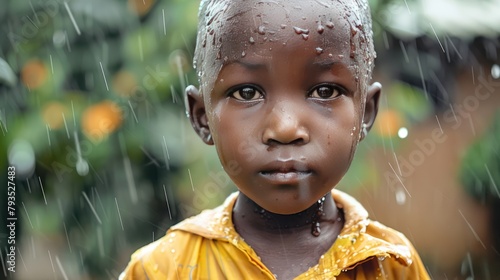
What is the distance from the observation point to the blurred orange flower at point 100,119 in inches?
135

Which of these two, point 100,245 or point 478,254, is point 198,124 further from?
point 478,254

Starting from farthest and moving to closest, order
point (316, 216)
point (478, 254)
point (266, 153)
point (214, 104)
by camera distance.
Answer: point (478, 254) → point (316, 216) → point (214, 104) → point (266, 153)

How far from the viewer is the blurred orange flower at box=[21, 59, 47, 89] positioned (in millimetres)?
3512

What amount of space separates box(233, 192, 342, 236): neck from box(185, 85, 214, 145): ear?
0.21 metres

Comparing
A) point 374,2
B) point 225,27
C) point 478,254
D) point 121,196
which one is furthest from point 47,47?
point 478,254

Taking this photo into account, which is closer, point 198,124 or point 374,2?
point 198,124

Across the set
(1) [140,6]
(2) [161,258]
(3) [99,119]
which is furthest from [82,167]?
(2) [161,258]

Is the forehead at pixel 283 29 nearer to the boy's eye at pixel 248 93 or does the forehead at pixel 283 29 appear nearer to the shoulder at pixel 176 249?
the boy's eye at pixel 248 93

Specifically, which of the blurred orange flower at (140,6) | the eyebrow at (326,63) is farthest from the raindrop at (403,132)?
the eyebrow at (326,63)

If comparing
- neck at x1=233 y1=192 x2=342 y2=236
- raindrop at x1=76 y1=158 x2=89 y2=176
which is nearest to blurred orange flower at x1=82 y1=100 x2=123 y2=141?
raindrop at x1=76 y1=158 x2=89 y2=176

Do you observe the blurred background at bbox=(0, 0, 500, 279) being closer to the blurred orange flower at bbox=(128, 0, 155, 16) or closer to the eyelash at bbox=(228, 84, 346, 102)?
the blurred orange flower at bbox=(128, 0, 155, 16)

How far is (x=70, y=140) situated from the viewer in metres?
3.45

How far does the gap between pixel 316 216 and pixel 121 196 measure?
1.42 m

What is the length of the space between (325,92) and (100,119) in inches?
61.9
